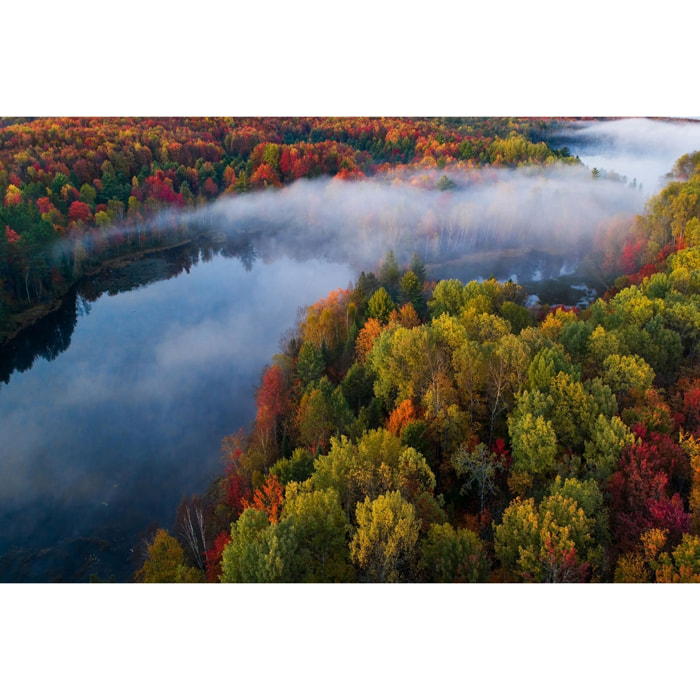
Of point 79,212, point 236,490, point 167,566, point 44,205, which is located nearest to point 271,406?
point 236,490

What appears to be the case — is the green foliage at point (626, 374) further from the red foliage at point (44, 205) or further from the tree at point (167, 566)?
the red foliage at point (44, 205)

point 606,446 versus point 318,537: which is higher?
point 606,446

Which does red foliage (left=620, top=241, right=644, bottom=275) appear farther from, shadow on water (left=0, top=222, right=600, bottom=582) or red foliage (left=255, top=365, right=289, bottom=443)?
red foliage (left=255, top=365, right=289, bottom=443)

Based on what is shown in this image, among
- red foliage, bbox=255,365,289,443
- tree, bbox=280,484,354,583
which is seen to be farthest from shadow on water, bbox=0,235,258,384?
tree, bbox=280,484,354,583

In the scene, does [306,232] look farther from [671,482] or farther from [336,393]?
[671,482]

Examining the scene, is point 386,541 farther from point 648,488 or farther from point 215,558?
point 648,488

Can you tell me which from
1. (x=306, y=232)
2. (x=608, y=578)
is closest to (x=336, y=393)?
(x=608, y=578)

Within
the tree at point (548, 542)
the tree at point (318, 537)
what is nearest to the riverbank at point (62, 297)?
the tree at point (318, 537)
